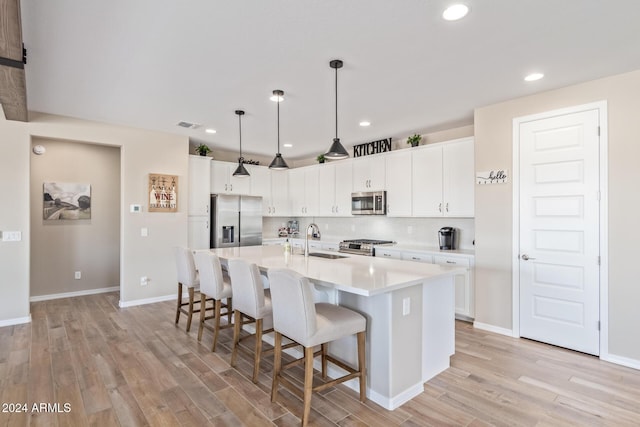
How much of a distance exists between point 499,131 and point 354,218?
3.10 metres

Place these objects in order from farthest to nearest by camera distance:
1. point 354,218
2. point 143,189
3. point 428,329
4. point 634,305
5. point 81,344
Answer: point 354,218 < point 143,189 < point 81,344 < point 634,305 < point 428,329

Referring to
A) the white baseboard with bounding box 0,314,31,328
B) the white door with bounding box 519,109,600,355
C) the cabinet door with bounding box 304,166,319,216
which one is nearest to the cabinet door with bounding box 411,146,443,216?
the white door with bounding box 519,109,600,355

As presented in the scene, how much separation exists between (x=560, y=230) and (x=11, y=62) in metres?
4.98

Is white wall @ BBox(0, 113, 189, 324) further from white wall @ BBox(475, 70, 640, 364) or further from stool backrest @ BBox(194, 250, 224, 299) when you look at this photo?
white wall @ BBox(475, 70, 640, 364)

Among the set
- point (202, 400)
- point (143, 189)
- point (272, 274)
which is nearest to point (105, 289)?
point (143, 189)

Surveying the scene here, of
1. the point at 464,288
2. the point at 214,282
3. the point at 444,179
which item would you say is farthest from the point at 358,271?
the point at 444,179

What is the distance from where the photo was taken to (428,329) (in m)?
2.66

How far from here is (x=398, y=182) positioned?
200 inches

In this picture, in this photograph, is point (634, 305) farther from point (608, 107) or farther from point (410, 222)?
point (410, 222)

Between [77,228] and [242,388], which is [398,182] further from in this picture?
[77,228]

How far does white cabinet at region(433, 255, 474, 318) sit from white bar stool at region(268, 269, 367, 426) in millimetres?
2227

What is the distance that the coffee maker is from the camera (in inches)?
179

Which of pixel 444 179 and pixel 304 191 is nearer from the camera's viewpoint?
pixel 444 179

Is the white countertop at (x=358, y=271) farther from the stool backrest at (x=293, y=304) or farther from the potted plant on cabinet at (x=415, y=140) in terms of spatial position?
the potted plant on cabinet at (x=415, y=140)
